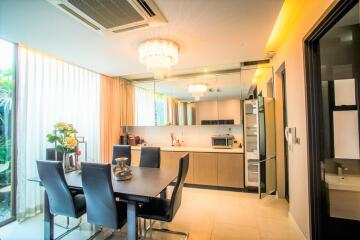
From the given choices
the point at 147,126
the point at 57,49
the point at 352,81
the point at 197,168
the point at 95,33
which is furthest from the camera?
the point at 147,126

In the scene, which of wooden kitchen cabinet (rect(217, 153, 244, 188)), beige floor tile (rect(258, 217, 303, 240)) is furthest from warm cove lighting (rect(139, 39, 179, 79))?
beige floor tile (rect(258, 217, 303, 240))

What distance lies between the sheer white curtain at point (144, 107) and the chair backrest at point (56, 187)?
9.32ft

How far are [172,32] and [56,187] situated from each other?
2331mm

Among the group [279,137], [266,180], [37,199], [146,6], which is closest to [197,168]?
[266,180]

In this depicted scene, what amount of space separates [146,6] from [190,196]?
3.23 meters

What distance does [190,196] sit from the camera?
3.58m

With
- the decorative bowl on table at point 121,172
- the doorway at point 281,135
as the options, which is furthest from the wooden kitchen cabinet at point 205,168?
the decorative bowl on table at point 121,172

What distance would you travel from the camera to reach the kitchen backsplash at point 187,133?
14.2ft

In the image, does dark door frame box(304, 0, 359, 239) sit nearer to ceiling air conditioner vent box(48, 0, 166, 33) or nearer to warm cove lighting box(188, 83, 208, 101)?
ceiling air conditioner vent box(48, 0, 166, 33)

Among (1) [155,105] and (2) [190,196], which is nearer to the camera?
(2) [190,196]

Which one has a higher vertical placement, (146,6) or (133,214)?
(146,6)

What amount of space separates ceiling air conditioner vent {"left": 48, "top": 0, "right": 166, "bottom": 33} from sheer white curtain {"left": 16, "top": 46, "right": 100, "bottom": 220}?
1.59m

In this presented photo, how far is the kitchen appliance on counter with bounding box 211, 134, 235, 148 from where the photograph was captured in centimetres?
414

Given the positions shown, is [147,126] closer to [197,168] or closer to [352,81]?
Result: [197,168]
